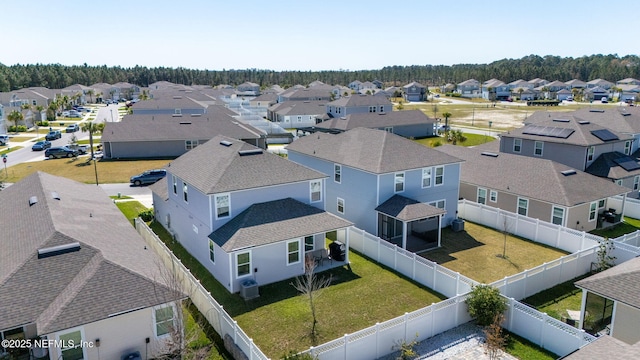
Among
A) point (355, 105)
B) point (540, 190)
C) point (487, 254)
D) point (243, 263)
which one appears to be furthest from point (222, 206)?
point (355, 105)

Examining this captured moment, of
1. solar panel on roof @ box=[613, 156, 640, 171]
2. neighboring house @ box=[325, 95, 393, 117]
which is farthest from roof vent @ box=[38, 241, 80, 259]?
neighboring house @ box=[325, 95, 393, 117]

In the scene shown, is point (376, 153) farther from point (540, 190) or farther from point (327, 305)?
point (327, 305)

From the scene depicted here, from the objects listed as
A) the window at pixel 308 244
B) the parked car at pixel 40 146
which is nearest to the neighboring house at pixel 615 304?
the window at pixel 308 244

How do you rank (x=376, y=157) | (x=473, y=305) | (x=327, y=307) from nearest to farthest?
(x=473, y=305) < (x=327, y=307) < (x=376, y=157)

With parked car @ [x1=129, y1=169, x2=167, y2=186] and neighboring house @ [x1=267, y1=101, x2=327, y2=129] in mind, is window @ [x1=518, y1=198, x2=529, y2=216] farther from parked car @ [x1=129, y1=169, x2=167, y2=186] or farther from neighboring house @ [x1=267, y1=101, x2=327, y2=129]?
neighboring house @ [x1=267, y1=101, x2=327, y2=129]

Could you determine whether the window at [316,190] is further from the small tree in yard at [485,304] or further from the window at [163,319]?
the window at [163,319]

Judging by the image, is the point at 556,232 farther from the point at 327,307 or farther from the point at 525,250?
the point at 327,307

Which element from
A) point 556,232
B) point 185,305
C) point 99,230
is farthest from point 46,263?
point 556,232
